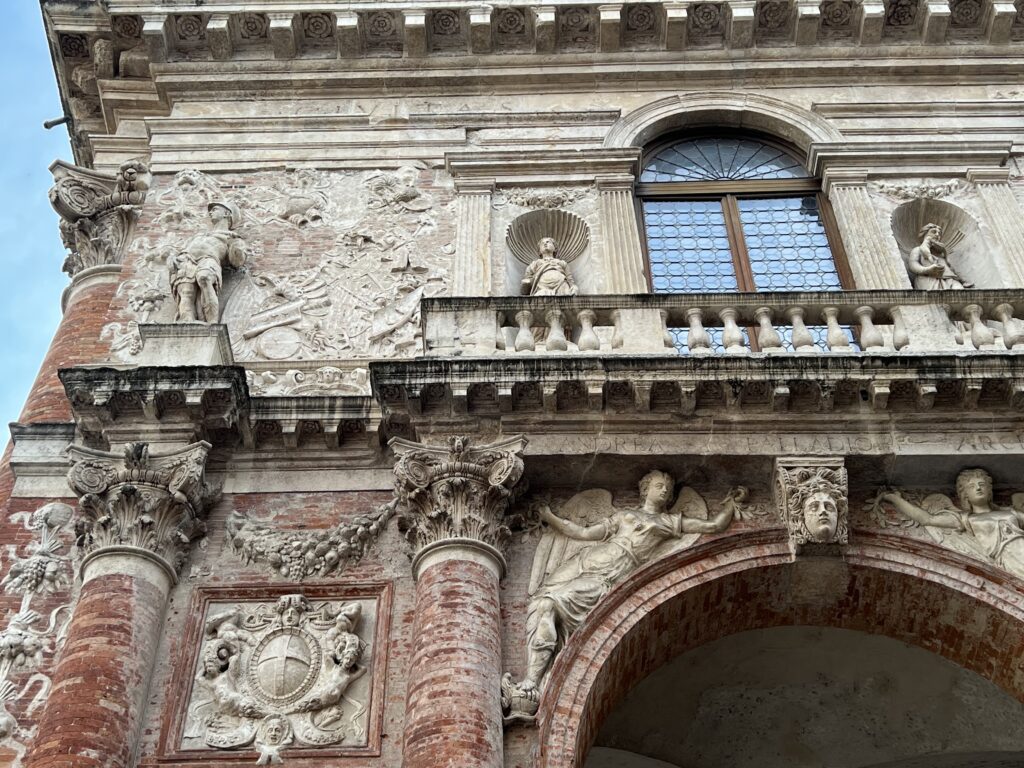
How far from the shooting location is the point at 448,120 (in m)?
14.5

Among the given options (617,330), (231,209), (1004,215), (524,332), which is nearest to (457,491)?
(524,332)

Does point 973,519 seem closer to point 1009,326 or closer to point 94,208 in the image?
point 1009,326

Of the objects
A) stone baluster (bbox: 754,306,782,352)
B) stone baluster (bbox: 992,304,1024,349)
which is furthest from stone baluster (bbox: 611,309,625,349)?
stone baluster (bbox: 992,304,1024,349)

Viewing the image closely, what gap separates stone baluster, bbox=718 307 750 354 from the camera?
35.1 feet

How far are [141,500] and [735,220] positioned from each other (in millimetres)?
7244

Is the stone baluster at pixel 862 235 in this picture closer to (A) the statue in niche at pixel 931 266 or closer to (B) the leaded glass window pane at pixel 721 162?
(A) the statue in niche at pixel 931 266

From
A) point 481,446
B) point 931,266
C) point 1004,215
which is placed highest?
point 1004,215

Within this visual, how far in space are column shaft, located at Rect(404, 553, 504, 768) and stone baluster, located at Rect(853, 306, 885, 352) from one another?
12.4 ft

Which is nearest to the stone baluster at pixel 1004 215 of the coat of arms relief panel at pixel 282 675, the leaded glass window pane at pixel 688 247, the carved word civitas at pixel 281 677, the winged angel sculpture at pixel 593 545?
the leaded glass window pane at pixel 688 247

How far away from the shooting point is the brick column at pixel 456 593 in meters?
8.48

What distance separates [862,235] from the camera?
42.7ft

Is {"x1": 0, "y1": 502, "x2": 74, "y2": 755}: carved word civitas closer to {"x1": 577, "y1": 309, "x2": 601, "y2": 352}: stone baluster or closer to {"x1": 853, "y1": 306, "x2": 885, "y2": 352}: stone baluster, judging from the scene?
{"x1": 577, "y1": 309, "x2": 601, "y2": 352}: stone baluster

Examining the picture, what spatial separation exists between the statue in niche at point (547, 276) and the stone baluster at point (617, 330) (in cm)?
129

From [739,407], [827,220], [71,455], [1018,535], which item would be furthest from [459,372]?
[827,220]
